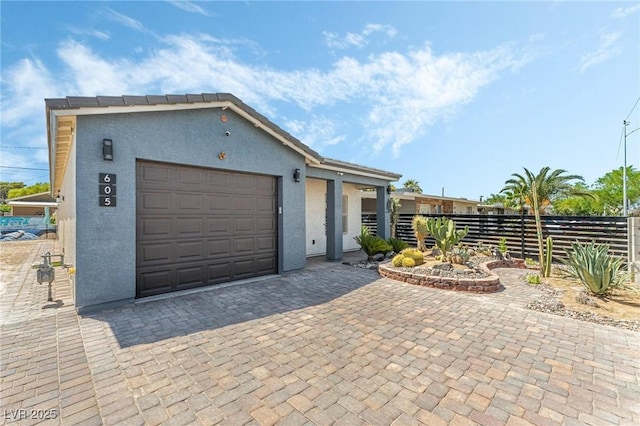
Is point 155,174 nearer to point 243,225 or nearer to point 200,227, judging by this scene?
point 200,227

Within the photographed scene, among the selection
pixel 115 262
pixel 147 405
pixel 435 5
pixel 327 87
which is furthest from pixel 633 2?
pixel 115 262

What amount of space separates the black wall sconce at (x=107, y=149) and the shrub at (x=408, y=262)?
8.38m

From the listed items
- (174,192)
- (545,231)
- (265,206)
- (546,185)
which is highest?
(546,185)

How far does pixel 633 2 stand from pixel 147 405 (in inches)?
540

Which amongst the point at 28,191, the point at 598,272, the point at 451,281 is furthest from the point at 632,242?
the point at 28,191

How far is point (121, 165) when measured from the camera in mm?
5906

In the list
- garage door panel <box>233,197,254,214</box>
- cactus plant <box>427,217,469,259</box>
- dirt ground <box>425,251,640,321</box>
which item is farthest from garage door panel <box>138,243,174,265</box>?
dirt ground <box>425,251,640,321</box>

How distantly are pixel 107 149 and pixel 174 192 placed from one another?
1.60 metres

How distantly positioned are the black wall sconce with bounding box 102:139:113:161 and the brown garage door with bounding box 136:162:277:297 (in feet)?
2.10

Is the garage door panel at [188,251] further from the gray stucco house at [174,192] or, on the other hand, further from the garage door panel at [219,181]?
the garage door panel at [219,181]

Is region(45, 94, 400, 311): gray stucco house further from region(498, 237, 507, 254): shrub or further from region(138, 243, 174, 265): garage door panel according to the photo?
region(498, 237, 507, 254): shrub

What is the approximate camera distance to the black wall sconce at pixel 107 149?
5668 mm

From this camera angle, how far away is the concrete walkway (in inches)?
109

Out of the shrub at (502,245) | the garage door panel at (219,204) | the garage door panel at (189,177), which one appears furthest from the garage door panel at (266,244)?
the shrub at (502,245)
